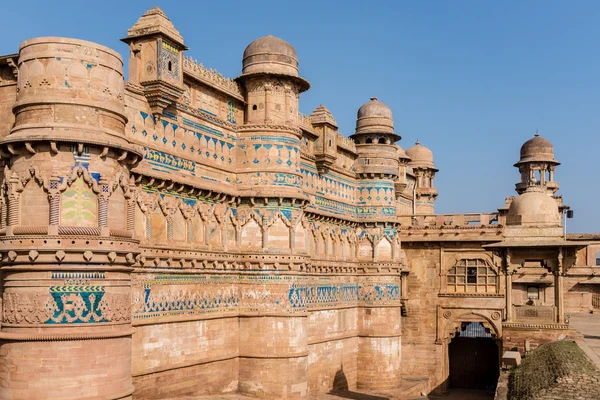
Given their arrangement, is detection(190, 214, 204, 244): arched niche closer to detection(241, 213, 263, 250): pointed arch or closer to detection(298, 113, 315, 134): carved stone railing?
detection(241, 213, 263, 250): pointed arch

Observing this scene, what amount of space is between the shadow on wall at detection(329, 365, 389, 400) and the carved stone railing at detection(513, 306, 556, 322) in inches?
244

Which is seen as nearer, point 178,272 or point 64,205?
point 64,205

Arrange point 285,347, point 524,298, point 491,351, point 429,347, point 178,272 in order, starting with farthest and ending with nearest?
1. point 491,351
2. point 524,298
3. point 429,347
4. point 285,347
5. point 178,272

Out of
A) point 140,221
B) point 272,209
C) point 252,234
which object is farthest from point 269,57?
point 140,221

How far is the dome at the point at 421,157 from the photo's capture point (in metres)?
38.8

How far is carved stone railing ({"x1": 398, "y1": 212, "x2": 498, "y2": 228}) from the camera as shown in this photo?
30.0 m

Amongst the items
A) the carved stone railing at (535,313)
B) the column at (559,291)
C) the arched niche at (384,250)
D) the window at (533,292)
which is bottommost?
the window at (533,292)

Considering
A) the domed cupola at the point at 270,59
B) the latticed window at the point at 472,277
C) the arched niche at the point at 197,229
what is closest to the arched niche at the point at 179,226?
the arched niche at the point at 197,229

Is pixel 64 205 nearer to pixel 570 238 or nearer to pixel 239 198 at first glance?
pixel 239 198

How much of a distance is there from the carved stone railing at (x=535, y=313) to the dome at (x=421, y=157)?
20.2m

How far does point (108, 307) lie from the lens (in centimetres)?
1079

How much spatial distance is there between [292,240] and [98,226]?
25.9 feet

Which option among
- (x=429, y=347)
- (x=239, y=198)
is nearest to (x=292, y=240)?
(x=239, y=198)

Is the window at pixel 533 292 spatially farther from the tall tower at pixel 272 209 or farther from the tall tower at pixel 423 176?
the tall tower at pixel 272 209
